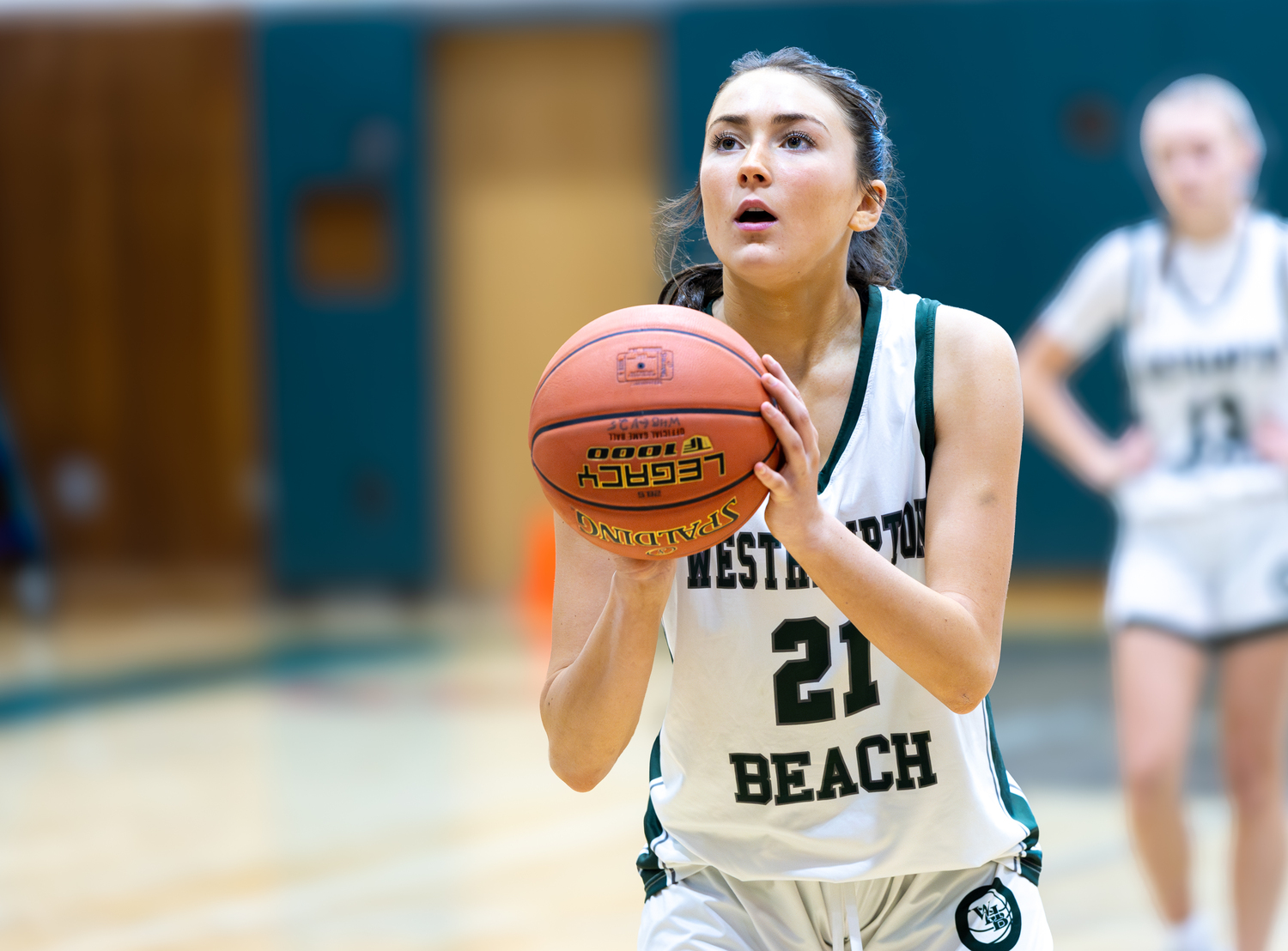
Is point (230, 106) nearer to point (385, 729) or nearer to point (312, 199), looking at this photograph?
point (312, 199)

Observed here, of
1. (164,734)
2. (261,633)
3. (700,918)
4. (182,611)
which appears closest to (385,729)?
(164,734)

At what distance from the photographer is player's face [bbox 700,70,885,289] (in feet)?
5.66

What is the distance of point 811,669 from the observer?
1833mm

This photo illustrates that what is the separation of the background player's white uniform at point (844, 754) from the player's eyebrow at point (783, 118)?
0.26 metres

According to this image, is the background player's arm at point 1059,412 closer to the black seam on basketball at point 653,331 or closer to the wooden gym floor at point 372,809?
the wooden gym floor at point 372,809

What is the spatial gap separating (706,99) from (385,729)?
5.13m

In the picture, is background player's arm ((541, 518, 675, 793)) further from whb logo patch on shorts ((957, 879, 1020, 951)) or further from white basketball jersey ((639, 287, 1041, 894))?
whb logo patch on shorts ((957, 879, 1020, 951))

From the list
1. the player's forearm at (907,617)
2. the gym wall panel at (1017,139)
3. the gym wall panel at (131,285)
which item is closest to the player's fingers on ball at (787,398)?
the player's forearm at (907,617)

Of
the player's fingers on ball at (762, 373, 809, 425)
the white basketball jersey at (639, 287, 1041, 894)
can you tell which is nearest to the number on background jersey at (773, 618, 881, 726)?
the white basketball jersey at (639, 287, 1041, 894)

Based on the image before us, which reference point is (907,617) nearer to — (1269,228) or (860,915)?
(860,915)

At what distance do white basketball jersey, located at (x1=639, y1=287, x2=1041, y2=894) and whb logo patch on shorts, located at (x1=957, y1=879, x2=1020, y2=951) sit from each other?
0.13 feet

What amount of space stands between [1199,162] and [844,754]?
7.26ft

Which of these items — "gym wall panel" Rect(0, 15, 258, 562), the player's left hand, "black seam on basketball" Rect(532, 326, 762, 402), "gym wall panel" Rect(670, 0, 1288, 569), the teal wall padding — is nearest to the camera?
the player's left hand

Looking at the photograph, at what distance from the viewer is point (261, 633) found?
9.20 meters
